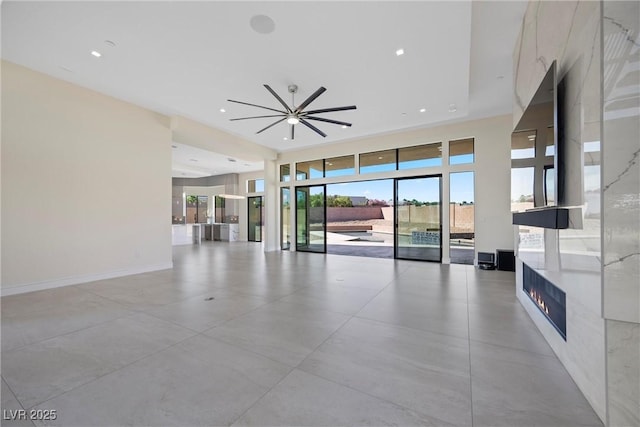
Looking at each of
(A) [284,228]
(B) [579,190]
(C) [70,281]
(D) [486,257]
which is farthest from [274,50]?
(A) [284,228]

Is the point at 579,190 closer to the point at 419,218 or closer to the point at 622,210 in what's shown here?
the point at 622,210

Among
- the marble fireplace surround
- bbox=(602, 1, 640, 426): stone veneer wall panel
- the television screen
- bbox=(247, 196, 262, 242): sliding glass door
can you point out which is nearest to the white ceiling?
the marble fireplace surround

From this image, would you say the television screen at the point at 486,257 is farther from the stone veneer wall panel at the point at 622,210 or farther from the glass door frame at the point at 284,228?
the glass door frame at the point at 284,228

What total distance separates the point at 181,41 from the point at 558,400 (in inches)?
217

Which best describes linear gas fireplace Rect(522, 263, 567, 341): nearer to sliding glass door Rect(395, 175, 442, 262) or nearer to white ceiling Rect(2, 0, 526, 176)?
white ceiling Rect(2, 0, 526, 176)

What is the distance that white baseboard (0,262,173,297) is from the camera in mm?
4336

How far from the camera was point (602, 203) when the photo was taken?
1.61 meters

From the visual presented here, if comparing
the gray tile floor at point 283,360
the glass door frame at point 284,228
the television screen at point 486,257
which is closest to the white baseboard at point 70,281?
the gray tile floor at point 283,360

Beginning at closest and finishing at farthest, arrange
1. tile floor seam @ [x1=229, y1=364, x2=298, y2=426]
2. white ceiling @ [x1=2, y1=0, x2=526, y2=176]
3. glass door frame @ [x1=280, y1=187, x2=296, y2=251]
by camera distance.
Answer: tile floor seam @ [x1=229, y1=364, x2=298, y2=426] → white ceiling @ [x1=2, y1=0, x2=526, y2=176] → glass door frame @ [x1=280, y1=187, x2=296, y2=251]

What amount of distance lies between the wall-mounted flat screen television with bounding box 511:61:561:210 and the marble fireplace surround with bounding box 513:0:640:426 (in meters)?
0.09

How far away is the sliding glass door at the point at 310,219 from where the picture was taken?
9700mm

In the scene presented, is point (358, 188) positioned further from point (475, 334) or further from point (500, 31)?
point (475, 334)

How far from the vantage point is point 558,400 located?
183cm

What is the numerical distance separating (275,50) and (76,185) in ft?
15.2
